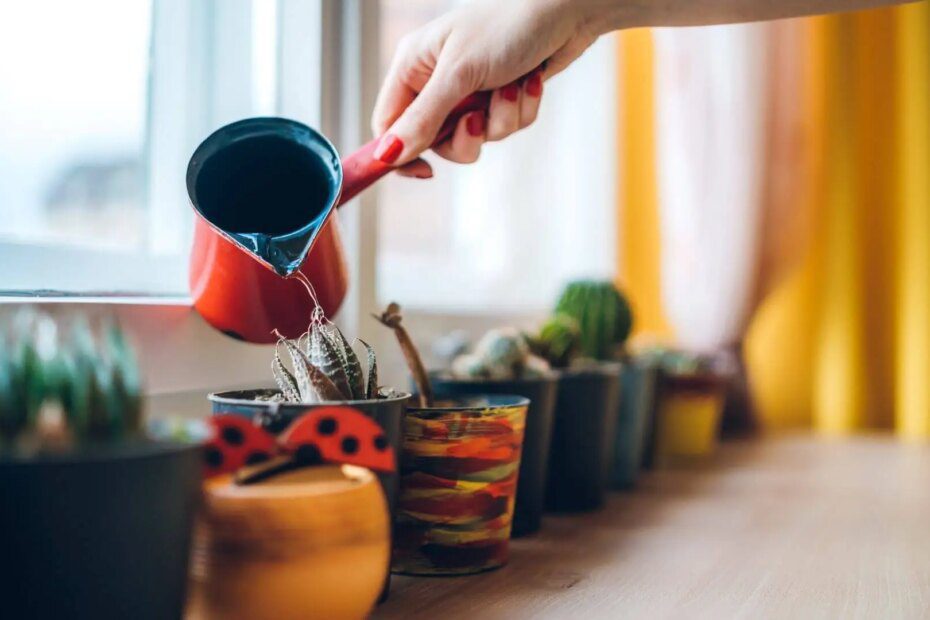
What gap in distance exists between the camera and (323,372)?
1.82 ft

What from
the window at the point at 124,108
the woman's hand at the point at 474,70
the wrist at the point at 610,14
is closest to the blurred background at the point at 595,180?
the window at the point at 124,108

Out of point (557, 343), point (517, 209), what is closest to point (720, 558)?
point (557, 343)

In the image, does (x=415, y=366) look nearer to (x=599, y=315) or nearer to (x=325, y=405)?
(x=325, y=405)

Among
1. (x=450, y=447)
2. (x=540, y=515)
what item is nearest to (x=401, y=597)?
(x=450, y=447)

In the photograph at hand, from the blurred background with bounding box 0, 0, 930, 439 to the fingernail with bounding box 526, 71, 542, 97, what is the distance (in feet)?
0.63

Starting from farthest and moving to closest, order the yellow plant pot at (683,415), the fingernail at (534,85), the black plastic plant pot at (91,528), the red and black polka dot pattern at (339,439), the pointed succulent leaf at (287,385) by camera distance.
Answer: the yellow plant pot at (683,415)
the fingernail at (534,85)
the pointed succulent leaf at (287,385)
the red and black polka dot pattern at (339,439)
the black plastic plant pot at (91,528)

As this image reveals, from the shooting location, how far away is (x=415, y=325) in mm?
1102

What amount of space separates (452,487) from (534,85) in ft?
1.16

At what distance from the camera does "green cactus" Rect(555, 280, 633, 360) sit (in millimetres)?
1123

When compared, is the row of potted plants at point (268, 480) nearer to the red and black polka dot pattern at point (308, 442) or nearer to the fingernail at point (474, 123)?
the red and black polka dot pattern at point (308, 442)

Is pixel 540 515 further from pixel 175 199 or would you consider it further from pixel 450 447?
pixel 175 199

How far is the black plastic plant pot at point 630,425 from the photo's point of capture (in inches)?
41.8

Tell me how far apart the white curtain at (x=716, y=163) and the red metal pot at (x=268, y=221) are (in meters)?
1.03

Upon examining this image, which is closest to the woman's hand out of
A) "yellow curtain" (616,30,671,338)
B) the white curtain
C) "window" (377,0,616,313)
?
"window" (377,0,616,313)
